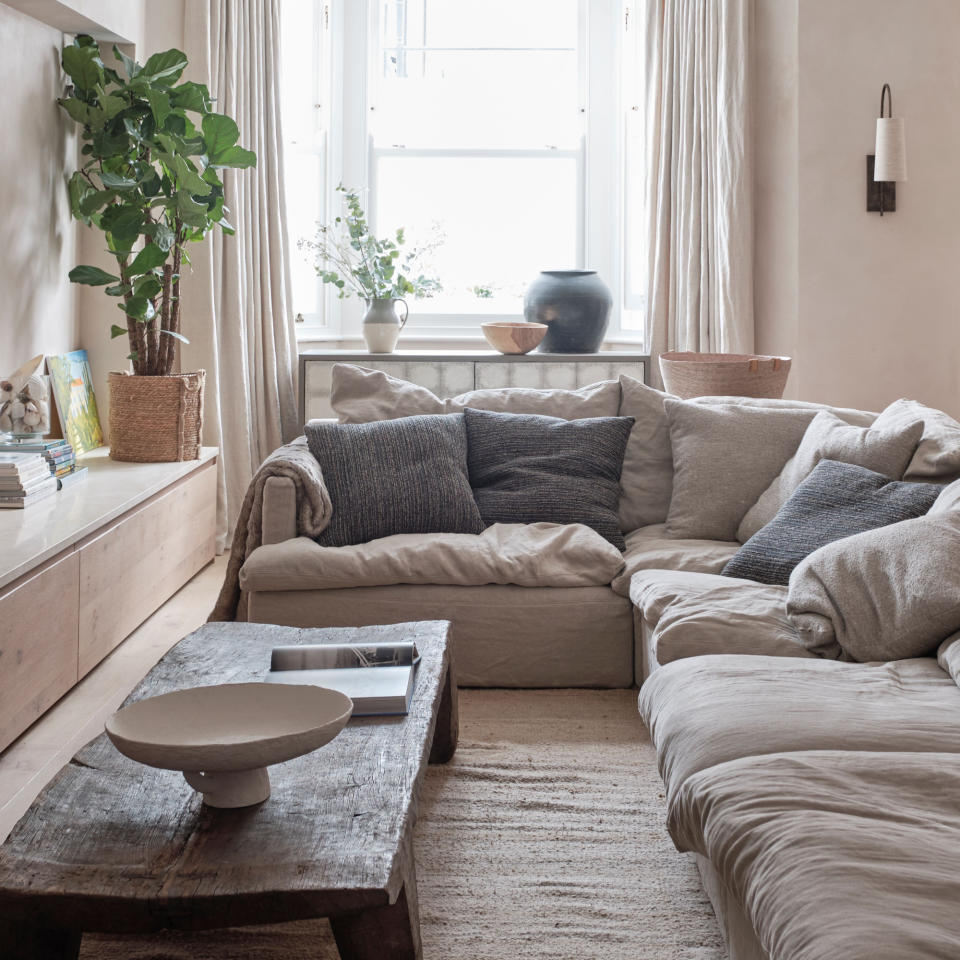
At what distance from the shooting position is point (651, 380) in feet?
16.6

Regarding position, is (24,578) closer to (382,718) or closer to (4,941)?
(382,718)

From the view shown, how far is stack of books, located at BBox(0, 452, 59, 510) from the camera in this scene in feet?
10.3

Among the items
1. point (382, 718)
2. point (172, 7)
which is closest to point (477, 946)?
point (382, 718)

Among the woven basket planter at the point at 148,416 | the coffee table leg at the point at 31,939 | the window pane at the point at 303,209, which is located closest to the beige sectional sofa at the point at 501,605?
the woven basket planter at the point at 148,416

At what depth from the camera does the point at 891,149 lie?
429 cm

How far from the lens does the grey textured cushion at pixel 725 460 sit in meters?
3.20

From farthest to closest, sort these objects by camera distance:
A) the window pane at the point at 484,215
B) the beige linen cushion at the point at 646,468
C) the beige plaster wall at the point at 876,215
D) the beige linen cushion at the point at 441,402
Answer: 1. the window pane at the point at 484,215
2. the beige plaster wall at the point at 876,215
3. the beige linen cushion at the point at 441,402
4. the beige linen cushion at the point at 646,468

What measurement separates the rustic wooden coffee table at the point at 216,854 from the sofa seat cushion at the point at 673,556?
136cm

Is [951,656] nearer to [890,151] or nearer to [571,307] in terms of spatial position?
[890,151]

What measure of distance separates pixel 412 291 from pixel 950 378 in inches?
93.1

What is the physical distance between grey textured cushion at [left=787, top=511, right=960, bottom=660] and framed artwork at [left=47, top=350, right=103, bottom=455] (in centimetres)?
294

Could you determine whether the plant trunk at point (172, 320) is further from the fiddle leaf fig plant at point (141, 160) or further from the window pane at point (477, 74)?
the window pane at point (477, 74)

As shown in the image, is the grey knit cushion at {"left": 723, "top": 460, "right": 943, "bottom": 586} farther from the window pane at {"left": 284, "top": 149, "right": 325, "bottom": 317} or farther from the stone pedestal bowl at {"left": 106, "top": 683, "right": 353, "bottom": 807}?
the window pane at {"left": 284, "top": 149, "right": 325, "bottom": 317}

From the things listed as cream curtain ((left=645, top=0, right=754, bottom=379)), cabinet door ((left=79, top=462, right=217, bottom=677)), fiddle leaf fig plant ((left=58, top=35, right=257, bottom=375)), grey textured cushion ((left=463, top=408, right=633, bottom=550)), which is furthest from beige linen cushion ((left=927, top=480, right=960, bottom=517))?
fiddle leaf fig plant ((left=58, top=35, right=257, bottom=375))
